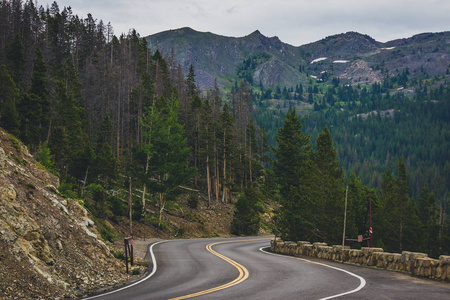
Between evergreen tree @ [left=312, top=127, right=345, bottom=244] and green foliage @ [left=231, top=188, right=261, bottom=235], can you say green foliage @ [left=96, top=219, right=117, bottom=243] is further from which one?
green foliage @ [left=231, top=188, right=261, bottom=235]

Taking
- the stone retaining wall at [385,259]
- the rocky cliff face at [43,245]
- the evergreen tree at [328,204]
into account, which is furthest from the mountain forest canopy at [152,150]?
the stone retaining wall at [385,259]

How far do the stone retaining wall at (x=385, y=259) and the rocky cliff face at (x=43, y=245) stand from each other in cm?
1095

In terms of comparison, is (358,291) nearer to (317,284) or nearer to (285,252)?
(317,284)

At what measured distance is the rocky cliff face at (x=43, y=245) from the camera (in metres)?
11.4

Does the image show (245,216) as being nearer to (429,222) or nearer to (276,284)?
(276,284)

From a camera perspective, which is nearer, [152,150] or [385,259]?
[385,259]

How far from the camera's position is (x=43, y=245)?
44.4 ft

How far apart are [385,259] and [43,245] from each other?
1364cm

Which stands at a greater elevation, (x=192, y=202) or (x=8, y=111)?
(x=8, y=111)

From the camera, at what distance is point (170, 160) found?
42094 mm

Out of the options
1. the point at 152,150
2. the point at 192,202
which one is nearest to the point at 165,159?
the point at 152,150

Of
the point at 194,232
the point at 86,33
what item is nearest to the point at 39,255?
the point at 194,232

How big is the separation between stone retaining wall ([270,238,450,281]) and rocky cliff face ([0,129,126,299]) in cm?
1095

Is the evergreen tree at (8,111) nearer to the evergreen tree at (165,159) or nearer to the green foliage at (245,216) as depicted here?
the evergreen tree at (165,159)
